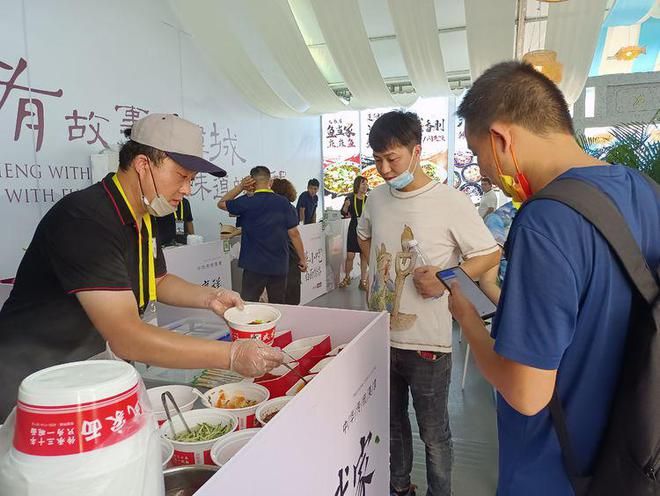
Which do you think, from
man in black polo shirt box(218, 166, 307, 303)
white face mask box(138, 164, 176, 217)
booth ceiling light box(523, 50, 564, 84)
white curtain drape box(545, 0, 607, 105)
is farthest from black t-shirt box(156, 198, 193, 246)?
white curtain drape box(545, 0, 607, 105)

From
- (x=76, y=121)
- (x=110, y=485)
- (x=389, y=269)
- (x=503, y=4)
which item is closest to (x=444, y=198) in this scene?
(x=389, y=269)

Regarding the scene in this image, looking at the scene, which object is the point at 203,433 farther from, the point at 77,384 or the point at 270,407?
the point at 77,384

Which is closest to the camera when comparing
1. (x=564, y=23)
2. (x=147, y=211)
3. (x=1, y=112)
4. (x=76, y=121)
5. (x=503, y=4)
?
(x=147, y=211)

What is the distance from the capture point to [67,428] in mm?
542

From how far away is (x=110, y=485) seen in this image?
562 millimetres

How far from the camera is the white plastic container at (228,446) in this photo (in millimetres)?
978

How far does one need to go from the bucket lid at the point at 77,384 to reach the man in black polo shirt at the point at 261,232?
11.3ft

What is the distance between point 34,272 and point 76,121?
3.81 m

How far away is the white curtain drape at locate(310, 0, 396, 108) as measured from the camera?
548 cm

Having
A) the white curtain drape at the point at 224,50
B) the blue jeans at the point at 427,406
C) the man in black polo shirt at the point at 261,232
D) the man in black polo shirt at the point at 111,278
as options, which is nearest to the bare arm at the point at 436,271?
the blue jeans at the point at 427,406

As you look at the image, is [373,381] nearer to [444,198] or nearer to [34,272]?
[444,198]

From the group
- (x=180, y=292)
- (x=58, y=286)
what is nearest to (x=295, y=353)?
(x=180, y=292)

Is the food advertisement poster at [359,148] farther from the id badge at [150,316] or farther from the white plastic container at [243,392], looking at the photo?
the white plastic container at [243,392]

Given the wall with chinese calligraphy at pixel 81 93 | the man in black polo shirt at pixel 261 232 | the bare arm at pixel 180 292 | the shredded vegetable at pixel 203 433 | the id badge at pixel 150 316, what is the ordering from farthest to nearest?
the man in black polo shirt at pixel 261 232
the wall with chinese calligraphy at pixel 81 93
the id badge at pixel 150 316
the bare arm at pixel 180 292
the shredded vegetable at pixel 203 433
